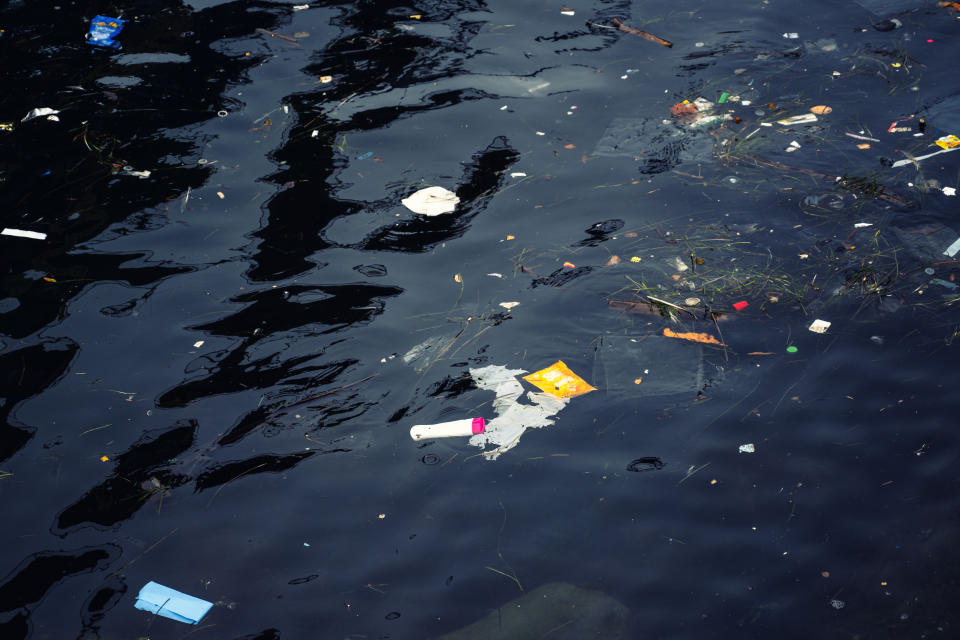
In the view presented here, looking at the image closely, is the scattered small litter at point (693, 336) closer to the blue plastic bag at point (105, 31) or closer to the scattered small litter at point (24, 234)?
the scattered small litter at point (24, 234)

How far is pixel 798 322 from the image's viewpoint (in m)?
3.15

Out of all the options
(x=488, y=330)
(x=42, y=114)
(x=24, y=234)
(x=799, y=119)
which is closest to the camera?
(x=488, y=330)

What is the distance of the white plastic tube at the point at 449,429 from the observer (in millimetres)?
2902

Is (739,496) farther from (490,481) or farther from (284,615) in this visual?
(284,615)

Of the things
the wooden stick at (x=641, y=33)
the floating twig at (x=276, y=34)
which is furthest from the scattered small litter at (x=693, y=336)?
the floating twig at (x=276, y=34)

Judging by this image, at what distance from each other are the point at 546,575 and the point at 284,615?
922mm

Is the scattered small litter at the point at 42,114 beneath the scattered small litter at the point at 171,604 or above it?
above

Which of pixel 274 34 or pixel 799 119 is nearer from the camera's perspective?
pixel 799 119

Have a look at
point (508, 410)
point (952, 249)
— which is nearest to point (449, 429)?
point (508, 410)

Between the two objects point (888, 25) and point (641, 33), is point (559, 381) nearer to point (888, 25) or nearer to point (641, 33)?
point (641, 33)

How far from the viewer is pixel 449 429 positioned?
291cm

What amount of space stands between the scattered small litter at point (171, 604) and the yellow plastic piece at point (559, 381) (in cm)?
153

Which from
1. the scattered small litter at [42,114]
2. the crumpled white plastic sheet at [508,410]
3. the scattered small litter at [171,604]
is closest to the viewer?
the scattered small litter at [171,604]

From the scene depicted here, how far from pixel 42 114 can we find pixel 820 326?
497 centimetres
